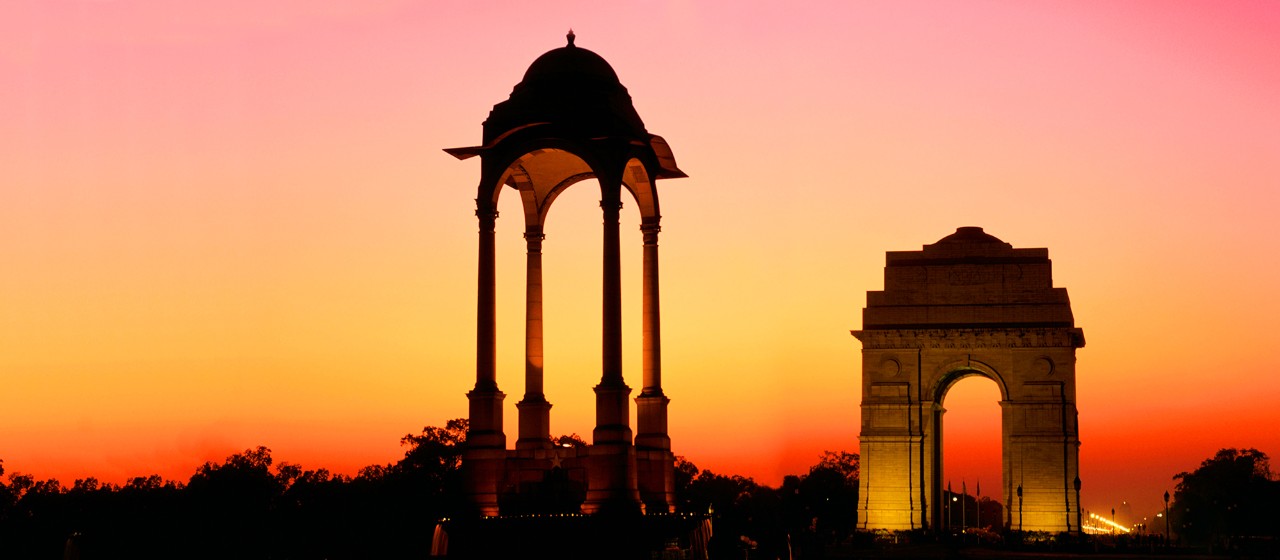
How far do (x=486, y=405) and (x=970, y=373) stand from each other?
44622 mm

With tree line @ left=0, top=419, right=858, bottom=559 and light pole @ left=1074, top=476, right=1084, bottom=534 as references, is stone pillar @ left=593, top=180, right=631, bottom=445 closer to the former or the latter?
tree line @ left=0, top=419, right=858, bottom=559

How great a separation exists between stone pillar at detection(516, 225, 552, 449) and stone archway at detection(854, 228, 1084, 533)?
36554mm

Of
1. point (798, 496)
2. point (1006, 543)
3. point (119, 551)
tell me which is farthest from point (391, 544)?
point (798, 496)

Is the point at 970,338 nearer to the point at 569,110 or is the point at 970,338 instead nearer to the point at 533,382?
the point at 533,382

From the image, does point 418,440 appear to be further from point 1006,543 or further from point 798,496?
point 798,496

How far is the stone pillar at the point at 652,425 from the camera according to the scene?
179 feet

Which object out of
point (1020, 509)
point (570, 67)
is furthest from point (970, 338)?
point (570, 67)

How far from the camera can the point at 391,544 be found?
242ft

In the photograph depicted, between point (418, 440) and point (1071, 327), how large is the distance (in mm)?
37044

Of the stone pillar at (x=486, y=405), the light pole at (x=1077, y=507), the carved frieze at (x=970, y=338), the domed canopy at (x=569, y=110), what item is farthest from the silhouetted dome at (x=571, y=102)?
the light pole at (x=1077, y=507)

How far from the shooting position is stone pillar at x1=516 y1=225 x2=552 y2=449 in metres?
55.8

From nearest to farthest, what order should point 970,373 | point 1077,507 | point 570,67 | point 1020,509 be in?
point 570,67 → point 1077,507 → point 1020,509 → point 970,373

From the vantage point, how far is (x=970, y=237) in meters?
93.7

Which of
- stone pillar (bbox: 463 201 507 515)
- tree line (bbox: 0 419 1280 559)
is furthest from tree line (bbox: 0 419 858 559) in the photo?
stone pillar (bbox: 463 201 507 515)
